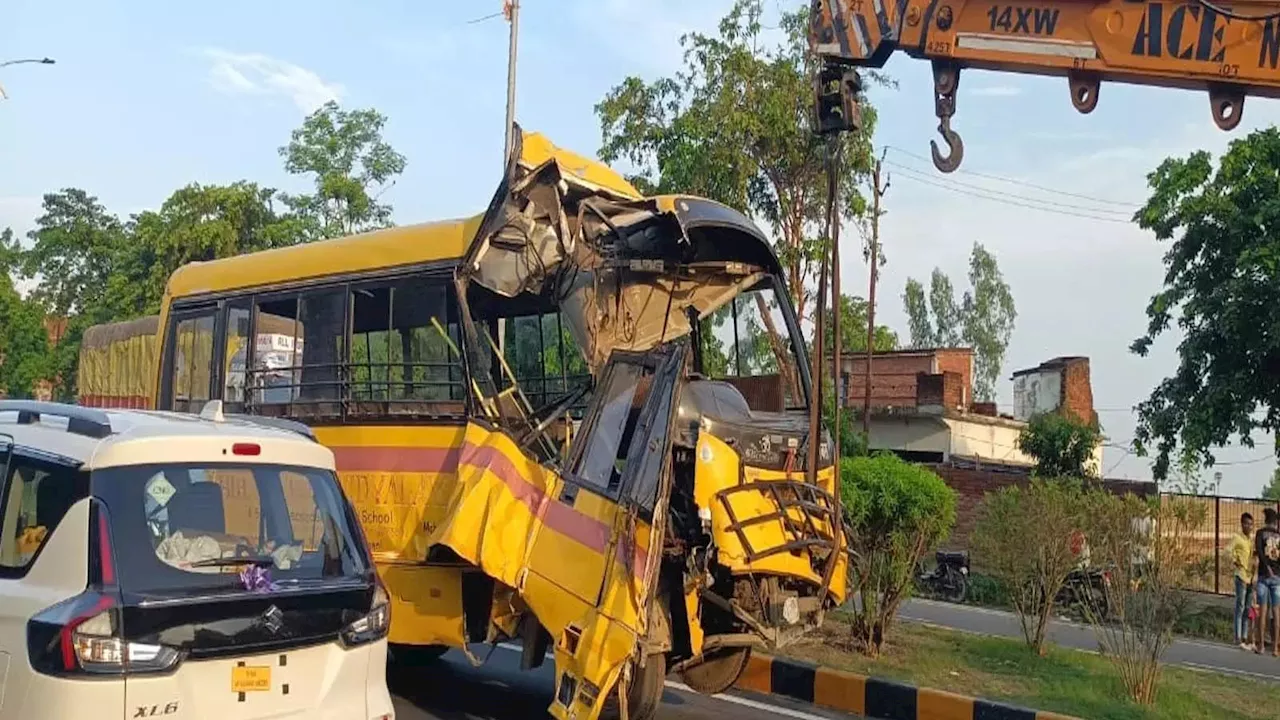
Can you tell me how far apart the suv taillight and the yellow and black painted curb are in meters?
5.41

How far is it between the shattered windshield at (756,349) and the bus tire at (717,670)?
5.80ft

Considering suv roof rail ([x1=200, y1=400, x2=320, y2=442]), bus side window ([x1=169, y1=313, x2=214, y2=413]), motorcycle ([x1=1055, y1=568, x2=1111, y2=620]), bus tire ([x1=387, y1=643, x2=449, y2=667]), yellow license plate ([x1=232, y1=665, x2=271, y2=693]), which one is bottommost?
bus tire ([x1=387, y1=643, x2=449, y2=667])

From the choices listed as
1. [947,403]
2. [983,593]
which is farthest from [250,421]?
[947,403]

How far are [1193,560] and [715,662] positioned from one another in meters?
3.74

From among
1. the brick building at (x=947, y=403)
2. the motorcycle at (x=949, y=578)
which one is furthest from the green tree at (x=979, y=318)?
the motorcycle at (x=949, y=578)

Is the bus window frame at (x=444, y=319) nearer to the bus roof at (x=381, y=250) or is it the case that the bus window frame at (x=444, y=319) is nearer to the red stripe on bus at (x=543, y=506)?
the bus roof at (x=381, y=250)

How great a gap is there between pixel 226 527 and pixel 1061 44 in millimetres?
4803

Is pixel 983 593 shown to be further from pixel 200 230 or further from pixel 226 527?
pixel 200 230

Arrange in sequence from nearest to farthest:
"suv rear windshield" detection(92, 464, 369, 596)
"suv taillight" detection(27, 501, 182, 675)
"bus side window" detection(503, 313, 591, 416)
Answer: "suv taillight" detection(27, 501, 182, 675) → "suv rear windshield" detection(92, 464, 369, 596) → "bus side window" detection(503, 313, 591, 416)

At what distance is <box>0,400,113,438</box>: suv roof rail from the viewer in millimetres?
4605

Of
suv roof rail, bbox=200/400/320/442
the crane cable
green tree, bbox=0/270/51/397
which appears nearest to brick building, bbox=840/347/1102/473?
the crane cable

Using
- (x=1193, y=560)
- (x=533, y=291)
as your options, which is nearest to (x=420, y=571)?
(x=533, y=291)

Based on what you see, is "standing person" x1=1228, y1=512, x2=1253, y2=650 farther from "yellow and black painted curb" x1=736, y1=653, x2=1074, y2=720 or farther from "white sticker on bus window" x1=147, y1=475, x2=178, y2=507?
"white sticker on bus window" x1=147, y1=475, x2=178, y2=507

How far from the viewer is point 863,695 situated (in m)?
8.34
